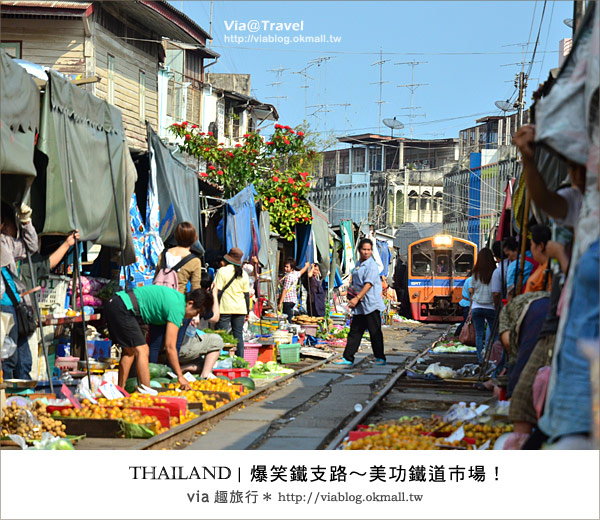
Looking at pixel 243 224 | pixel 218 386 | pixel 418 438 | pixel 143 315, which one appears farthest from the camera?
pixel 243 224

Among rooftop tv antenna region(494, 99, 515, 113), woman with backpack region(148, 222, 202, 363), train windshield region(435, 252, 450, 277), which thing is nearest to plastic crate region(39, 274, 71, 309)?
woman with backpack region(148, 222, 202, 363)

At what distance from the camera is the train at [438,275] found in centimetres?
3209

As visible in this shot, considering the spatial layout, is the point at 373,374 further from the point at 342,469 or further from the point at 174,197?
the point at 342,469

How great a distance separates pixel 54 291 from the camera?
10797 millimetres

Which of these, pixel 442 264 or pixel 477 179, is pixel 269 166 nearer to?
pixel 442 264

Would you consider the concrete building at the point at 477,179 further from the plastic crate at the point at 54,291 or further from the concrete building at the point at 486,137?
the plastic crate at the point at 54,291

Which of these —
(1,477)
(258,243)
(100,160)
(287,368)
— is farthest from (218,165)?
(1,477)

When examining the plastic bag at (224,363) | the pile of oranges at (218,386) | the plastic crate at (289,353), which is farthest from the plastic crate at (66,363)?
the plastic crate at (289,353)

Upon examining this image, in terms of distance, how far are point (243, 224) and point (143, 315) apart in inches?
304

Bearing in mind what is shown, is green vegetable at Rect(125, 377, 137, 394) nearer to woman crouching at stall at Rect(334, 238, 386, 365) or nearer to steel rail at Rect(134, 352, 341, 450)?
steel rail at Rect(134, 352, 341, 450)

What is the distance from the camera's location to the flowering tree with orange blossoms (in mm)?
20359

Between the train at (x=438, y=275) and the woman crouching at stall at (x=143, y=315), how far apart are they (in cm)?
2280

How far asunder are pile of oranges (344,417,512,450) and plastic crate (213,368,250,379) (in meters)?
4.59

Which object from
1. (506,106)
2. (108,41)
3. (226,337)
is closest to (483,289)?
(226,337)
